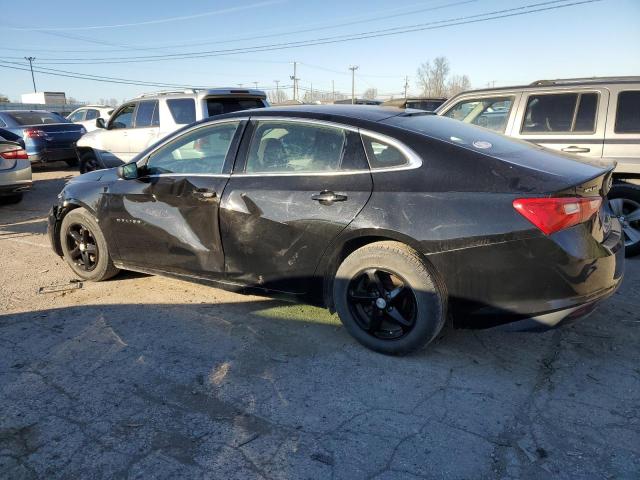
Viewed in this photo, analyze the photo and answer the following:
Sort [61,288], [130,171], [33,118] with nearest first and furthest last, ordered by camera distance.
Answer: [130,171] → [61,288] → [33,118]

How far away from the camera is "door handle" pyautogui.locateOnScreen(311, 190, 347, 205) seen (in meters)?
3.26

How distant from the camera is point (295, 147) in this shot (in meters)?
3.60

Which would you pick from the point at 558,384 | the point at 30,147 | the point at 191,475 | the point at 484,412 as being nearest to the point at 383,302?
the point at 484,412

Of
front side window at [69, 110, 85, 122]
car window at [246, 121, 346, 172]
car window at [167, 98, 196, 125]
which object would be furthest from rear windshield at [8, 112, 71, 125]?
car window at [246, 121, 346, 172]

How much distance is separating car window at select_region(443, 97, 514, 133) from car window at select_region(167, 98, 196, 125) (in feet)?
14.4

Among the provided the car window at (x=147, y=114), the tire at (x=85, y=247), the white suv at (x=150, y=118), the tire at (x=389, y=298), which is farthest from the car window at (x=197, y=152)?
the car window at (x=147, y=114)

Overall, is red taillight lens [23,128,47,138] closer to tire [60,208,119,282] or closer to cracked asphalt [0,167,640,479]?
tire [60,208,119,282]

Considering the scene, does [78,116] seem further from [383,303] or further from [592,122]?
[383,303]

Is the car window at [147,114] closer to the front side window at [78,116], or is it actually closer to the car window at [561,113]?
the car window at [561,113]

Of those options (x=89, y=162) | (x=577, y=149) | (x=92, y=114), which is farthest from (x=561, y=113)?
(x=92, y=114)

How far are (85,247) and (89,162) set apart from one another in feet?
24.6

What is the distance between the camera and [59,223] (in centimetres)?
493

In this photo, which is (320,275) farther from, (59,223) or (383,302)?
(59,223)

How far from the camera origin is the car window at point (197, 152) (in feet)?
12.9
